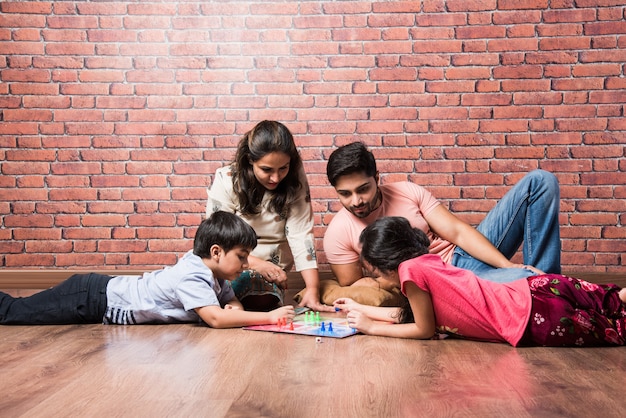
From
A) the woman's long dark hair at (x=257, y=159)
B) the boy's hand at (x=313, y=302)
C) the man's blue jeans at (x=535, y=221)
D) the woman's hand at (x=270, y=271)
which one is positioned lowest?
the boy's hand at (x=313, y=302)

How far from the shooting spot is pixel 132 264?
3988mm

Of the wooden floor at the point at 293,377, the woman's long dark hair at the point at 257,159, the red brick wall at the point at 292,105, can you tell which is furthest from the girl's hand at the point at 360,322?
the red brick wall at the point at 292,105

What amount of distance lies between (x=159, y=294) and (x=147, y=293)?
6 cm

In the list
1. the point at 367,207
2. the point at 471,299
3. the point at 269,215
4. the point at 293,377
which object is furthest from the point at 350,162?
the point at 293,377

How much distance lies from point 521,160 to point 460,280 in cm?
198

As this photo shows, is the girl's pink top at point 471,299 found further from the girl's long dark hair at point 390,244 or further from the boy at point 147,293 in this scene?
the boy at point 147,293

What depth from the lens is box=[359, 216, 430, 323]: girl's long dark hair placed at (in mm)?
2127

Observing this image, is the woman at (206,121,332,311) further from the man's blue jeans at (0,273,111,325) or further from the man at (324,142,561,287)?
the man's blue jeans at (0,273,111,325)

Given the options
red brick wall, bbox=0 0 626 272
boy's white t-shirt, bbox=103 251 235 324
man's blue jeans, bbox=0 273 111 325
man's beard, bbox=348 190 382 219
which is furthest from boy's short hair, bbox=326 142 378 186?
red brick wall, bbox=0 0 626 272

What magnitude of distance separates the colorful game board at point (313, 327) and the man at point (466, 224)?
45cm

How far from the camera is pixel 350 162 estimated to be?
8.55 ft

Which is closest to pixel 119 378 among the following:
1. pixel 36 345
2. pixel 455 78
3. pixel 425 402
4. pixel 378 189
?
pixel 36 345

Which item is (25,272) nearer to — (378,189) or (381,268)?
(378,189)

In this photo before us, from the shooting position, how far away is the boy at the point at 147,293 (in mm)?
2508
